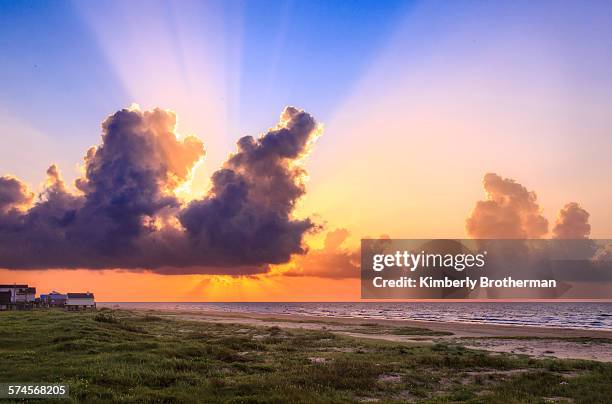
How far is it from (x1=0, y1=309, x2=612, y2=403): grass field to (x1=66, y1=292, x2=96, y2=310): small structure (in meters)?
96.3

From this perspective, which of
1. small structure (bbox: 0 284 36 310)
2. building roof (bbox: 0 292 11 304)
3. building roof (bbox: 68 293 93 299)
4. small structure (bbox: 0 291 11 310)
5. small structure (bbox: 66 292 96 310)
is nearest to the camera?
small structure (bbox: 0 291 11 310)

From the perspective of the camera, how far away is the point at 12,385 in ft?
72.5

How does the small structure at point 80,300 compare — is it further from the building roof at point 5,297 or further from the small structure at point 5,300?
the small structure at point 5,300

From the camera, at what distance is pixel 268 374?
28.3 metres

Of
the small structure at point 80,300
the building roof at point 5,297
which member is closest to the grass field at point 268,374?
the building roof at point 5,297

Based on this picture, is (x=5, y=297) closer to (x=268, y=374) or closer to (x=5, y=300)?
(x=5, y=300)

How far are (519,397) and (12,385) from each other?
938 inches

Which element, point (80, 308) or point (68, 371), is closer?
point (68, 371)

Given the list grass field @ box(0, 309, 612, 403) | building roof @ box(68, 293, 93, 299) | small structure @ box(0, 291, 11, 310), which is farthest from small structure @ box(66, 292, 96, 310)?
grass field @ box(0, 309, 612, 403)

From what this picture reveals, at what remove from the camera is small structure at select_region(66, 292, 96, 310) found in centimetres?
13025

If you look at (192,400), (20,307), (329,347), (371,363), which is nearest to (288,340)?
(329,347)

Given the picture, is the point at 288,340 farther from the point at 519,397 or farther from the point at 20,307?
the point at 20,307

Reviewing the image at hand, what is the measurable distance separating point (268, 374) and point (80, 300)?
122 metres

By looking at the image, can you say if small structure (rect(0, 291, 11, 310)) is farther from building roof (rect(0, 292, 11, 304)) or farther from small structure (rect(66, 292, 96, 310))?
small structure (rect(66, 292, 96, 310))
